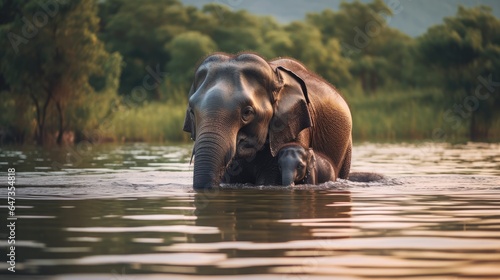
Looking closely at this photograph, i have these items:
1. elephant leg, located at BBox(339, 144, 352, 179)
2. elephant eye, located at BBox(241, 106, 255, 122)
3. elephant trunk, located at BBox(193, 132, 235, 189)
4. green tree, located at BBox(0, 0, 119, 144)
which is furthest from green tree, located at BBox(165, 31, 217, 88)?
elephant trunk, located at BBox(193, 132, 235, 189)

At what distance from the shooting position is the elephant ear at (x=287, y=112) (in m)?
14.3

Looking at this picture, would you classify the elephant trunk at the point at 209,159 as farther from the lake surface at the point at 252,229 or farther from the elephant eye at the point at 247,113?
the elephant eye at the point at 247,113

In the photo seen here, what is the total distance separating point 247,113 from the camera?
1362cm

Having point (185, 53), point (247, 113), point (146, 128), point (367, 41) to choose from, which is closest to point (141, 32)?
point (185, 53)

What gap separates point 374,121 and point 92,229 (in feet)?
106

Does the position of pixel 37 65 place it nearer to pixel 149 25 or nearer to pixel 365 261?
pixel 365 261

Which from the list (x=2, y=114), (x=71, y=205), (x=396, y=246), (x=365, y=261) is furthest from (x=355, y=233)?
(x=2, y=114)

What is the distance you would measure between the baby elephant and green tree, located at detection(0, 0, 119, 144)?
19.7m

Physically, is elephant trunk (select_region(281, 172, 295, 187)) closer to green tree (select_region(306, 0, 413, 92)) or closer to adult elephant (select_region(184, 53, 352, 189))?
adult elephant (select_region(184, 53, 352, 189))

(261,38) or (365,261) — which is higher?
(261,38)

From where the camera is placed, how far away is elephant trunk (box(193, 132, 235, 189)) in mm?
12836

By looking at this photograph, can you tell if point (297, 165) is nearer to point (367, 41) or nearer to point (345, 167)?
point (345, 167)

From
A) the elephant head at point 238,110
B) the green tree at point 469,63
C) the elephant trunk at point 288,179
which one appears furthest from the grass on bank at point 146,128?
the elephant trunk at point 288,179

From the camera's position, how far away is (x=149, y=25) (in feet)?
266
